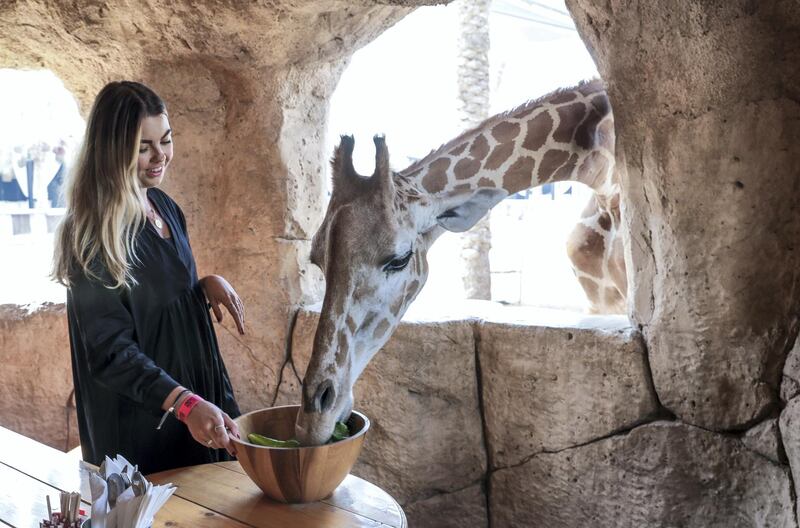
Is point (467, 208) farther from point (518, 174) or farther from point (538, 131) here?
point (538, 131)

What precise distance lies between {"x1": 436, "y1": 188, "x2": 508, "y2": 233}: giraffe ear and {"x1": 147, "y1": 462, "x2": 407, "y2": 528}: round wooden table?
1072mm

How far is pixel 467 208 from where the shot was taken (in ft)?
8.59

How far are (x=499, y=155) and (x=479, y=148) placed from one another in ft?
0.29

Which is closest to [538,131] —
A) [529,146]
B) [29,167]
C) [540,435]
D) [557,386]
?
[529,146]

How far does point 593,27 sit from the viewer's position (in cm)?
241

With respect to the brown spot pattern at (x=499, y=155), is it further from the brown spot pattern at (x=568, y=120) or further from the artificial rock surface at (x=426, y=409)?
the artificial rock surface at (x=426, y=409)

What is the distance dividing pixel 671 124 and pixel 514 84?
16111 mm

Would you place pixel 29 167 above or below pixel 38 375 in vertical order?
above

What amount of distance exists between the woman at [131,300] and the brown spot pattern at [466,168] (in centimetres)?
107

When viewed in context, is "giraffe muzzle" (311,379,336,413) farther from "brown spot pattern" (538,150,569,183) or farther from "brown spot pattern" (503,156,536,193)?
"brown spot pattern" (538,150,569,183)

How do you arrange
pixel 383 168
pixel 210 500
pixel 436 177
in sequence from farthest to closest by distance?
pixel 436 177 < pixel 383 168 < pixel 210 500

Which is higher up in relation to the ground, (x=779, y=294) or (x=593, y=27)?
(x=593, y=27)

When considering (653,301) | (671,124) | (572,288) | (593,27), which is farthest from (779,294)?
(572,288)

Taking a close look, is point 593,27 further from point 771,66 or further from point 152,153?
point 152,153
